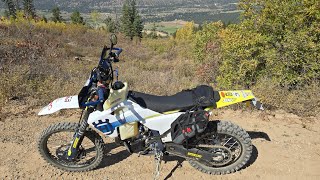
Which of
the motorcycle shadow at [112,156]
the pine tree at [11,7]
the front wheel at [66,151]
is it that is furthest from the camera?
the pine tree at [11,7]

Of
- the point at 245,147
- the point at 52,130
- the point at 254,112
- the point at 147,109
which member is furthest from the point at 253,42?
the point at 52,130

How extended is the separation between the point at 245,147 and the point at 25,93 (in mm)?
5067

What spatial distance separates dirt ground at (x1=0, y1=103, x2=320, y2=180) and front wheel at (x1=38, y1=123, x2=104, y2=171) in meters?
0.12

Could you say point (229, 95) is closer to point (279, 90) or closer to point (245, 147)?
point (245, 147)

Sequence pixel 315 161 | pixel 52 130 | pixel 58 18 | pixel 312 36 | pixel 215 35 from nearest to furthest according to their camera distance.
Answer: pixel 52 130 → pixel 315 161 → pixel 312 36 → pixel 215 35 → pixel 58 18

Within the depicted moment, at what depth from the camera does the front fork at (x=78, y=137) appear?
3.65 m

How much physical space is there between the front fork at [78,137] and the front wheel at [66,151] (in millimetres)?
71

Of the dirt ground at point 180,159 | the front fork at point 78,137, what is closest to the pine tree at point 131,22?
the dirt ground at point 180,159

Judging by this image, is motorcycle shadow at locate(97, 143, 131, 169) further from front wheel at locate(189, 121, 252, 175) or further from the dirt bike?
front wheel at locate(189, 121, 252, 175)

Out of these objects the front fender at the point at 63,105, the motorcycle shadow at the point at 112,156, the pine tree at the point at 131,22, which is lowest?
the pine tree at the point at 131,22

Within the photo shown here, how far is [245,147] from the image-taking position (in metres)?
3.84

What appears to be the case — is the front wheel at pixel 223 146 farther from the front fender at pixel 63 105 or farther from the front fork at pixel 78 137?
the front fender at pixel 63 105

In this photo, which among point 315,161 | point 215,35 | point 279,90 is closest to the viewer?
point 315,161

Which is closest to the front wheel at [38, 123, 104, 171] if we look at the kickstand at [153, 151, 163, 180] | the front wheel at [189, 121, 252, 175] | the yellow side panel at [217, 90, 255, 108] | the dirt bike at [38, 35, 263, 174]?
the dirt bike at [38, 35, 263, 174]
